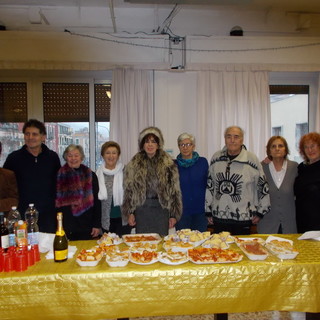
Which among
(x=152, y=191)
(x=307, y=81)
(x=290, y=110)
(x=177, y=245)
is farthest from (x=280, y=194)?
(x=307, y=81)

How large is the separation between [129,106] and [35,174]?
1633mm

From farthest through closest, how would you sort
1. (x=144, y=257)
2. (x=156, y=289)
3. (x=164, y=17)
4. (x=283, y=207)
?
(x=164, y=17)
(x=283, y=207)
(x=144, y=257)
(x=156, y=289)

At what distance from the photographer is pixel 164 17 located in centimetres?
394

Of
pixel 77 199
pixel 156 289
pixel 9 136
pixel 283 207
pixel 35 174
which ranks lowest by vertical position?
pixel 156 289

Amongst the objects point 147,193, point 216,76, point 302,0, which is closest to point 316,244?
point 147,193

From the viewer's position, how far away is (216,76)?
12.9 ft

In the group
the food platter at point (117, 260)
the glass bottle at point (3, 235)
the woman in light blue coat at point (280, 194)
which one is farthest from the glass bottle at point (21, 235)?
the woman in light blue coat at point (280, 194)

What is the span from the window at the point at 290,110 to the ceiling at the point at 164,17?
77 centimetres

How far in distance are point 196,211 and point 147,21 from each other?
2.51m

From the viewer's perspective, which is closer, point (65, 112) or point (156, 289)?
point (156, 289)

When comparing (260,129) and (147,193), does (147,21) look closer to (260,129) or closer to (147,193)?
(260,129)

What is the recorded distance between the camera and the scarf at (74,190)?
8.51ft

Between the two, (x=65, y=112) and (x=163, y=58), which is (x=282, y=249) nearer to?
(x=163, y=58)

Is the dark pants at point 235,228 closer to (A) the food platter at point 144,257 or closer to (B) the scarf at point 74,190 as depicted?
(A) the food platter at point 144,257
